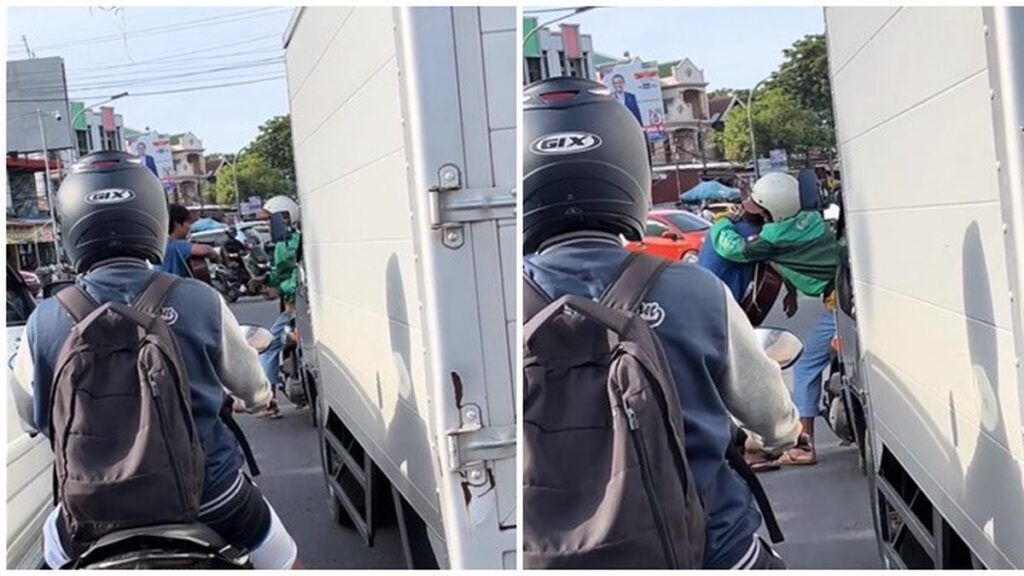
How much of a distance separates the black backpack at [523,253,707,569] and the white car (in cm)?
106

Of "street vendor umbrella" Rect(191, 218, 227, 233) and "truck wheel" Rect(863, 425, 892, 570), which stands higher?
"street vendor umbrella" Rect(191, 218, 227, 233)

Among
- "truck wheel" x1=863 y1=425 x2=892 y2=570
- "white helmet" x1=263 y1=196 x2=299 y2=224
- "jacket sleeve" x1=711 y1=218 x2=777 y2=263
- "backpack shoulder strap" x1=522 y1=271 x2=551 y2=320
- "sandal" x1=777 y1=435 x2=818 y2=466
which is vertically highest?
"white helmet" x1=263 y1=196 x2=299 y2=224

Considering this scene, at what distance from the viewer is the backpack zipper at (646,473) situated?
1.77 m

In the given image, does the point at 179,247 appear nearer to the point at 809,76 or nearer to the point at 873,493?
the point at 809,76

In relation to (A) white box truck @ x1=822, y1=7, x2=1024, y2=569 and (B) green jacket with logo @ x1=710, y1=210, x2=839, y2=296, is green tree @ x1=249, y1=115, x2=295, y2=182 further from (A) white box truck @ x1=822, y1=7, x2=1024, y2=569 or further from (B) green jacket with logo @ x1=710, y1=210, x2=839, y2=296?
Answer: (A) white box truck @ x1=822, y1=7, x2=1024, y2=569

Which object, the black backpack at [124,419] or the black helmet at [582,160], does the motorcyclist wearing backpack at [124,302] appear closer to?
the black backpack at [124,419]

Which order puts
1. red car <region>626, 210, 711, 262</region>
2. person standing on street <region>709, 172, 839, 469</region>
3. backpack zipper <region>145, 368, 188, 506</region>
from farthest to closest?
backpack zipper <region>145, 368, 188, 506</region>
person standing on street <region>709, 172, 839, 469</region>
red car <region>626, 210, 711, 262</region>

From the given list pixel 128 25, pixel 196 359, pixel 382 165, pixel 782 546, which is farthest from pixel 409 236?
pixel 782 546

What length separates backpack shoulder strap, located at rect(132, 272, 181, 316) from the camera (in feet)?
6.98

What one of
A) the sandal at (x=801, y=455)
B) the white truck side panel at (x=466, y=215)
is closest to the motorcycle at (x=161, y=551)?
the white truck side panel at (x=466, y=215)

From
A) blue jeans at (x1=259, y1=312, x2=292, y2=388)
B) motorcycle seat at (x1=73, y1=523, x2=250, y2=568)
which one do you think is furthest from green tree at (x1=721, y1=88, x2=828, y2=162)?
motorcycle seat at (x1=73, y1=523, x2=250, y2=568)

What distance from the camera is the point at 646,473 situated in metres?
1.79

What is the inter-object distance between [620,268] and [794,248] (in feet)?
1.56

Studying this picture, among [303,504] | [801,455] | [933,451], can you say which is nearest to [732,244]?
[801,455]
